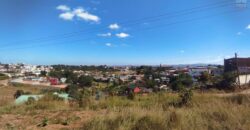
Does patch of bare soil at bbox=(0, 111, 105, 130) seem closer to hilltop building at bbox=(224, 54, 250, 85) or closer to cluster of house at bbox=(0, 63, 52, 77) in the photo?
hilltop building at bbox=(224, 54, 250, 85)

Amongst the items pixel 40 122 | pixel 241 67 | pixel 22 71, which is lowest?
pixel 22 71

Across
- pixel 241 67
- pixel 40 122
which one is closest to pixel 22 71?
pixel 241 67

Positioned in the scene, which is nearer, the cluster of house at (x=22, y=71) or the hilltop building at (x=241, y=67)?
the hilltop building at (x=241, y=67)

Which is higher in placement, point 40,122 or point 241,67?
point 241,67

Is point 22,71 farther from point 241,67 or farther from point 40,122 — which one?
point 40,122

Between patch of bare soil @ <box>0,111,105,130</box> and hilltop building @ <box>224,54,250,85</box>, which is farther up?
hilltop building @ <box>224,54,250,85</box>

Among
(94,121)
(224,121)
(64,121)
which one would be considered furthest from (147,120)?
(64,121)

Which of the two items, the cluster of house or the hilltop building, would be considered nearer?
the hilltop building

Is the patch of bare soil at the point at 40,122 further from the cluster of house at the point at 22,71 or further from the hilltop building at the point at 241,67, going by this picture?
the cluster of house at the point at 22,71


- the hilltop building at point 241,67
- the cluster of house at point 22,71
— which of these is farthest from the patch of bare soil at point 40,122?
the cluster of house at point 22,71

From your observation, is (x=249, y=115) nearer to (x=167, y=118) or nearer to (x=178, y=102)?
(x=167, y=118)

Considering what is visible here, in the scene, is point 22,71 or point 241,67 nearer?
point 241,67

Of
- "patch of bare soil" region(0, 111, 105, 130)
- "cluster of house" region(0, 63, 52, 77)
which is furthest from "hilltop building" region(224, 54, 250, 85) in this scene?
"cluster of house" region(0, 63, 52, 77)
